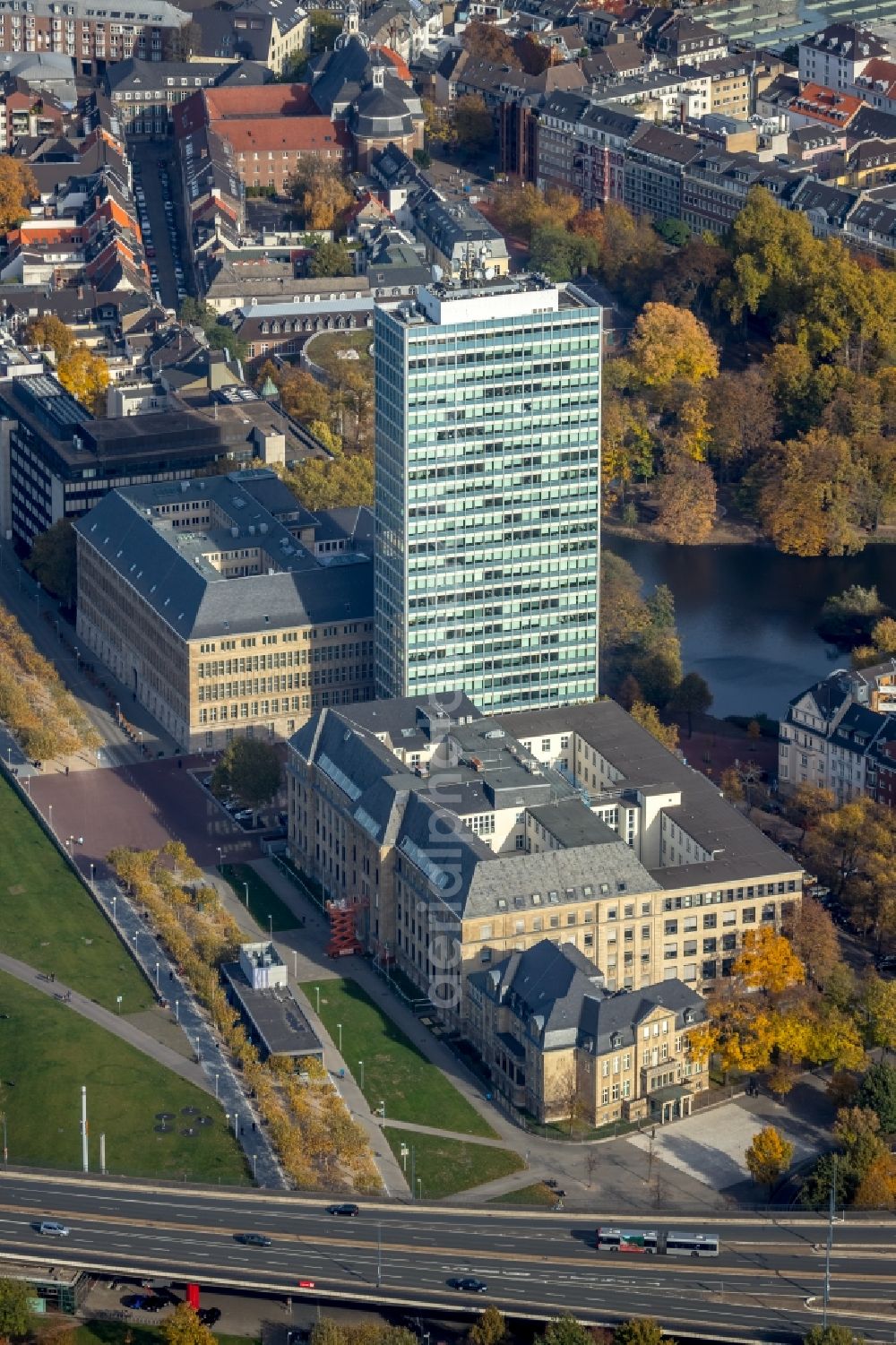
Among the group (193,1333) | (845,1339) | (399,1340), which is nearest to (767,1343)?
(845,1339)

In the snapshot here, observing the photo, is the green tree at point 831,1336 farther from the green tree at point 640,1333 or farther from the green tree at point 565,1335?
the green tree at point 565,1335

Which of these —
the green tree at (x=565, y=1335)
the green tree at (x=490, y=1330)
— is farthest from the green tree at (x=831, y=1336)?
the green tree at (x=490, y=1330)

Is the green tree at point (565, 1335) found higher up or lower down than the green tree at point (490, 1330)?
higher up

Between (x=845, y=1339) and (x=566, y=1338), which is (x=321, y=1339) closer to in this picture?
(x=566, y=1338)

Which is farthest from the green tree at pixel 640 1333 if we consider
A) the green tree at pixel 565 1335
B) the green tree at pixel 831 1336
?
the green tree at pixel 831 1336

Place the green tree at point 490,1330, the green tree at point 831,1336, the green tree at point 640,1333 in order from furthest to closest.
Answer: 1. the green tree at point 490,1330
2. the green tree at point 640,1333
3. the green tree at point 831,1336

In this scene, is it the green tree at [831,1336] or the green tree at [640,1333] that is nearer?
the green tree at [831,1336]

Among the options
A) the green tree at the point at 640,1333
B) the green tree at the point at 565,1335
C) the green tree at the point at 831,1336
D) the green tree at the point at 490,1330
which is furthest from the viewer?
the green tree at the point at 490,1330

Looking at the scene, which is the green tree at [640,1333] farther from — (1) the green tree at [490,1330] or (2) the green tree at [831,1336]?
(2) the green tree at [831,1336]
